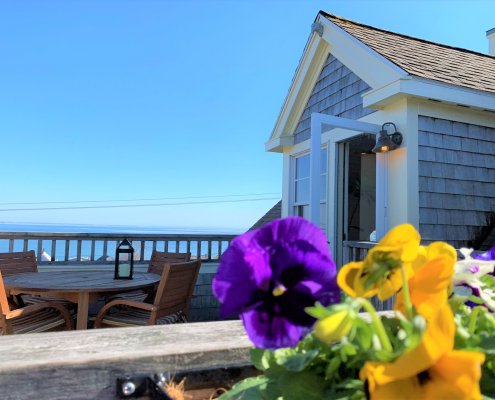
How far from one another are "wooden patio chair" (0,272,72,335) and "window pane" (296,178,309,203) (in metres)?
3.60

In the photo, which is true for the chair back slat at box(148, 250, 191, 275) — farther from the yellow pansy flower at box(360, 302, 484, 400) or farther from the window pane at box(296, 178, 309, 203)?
the yellow pansy flower at box(360, 302, 484, 400)

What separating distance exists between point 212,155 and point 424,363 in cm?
2859

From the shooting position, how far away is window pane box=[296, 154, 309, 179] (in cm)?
560

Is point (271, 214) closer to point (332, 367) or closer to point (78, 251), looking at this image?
point (78, 251)

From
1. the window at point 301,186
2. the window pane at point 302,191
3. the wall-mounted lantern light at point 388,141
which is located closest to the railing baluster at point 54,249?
the window at point 301,186

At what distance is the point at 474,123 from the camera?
426 centimetres

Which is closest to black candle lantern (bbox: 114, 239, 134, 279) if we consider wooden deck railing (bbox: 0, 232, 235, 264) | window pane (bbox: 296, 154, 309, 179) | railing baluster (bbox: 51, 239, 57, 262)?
wooden deck railing (bbox: 0, 232, 235, 264)

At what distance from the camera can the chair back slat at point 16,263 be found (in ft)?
13.1

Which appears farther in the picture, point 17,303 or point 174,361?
point 17,303

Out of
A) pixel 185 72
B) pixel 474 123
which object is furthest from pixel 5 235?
pixel 185 72

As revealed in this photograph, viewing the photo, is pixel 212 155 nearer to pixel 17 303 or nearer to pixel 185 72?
pixel 185 72

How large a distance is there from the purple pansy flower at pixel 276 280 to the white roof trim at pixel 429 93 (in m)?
3.82

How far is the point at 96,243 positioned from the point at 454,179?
519 cm

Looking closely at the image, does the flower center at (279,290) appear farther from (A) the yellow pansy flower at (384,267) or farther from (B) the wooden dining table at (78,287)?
(B) the wooden dining table at (78,287)
